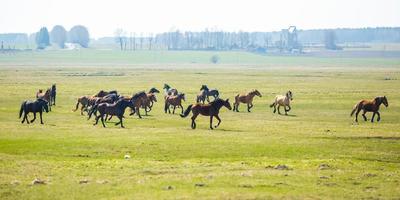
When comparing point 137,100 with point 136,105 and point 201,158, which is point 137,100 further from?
point 201,158

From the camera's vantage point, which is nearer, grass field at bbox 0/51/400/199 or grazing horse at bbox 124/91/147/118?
grass field at bbox 0/51/400/199

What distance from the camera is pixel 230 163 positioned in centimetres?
2272

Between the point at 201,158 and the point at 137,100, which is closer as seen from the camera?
the point at 201,158

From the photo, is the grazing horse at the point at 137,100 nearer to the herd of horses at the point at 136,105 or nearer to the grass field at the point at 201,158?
the herd of horses at the point at 136,105

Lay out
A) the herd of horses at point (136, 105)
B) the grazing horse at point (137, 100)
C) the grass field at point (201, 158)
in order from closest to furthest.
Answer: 1. the grass field at point (201, 158)
2. the herd of horses at point (136, 105)
3. the grazing horse at point (137, 100)

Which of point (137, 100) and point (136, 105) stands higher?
point (137, 100)

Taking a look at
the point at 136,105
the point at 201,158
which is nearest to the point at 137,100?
the point at 136,105

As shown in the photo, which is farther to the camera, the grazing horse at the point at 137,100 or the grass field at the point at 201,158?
the grazing horse at the point at 137,100

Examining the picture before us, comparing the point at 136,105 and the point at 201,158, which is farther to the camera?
the point at 136,105

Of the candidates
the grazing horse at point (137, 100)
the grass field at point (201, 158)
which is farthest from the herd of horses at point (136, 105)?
the grass field at point (201, 158)

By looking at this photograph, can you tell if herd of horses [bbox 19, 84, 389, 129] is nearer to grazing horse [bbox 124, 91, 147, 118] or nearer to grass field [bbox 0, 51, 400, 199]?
grazing horse [bbox 124, 91, 147, 118]

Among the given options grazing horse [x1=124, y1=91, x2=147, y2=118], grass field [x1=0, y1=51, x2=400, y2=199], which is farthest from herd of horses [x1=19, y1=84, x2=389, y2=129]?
grass field [x1=0, y1=51, x2=400, y2=199]

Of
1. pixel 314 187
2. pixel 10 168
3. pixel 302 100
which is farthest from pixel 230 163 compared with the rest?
pixel 302 100

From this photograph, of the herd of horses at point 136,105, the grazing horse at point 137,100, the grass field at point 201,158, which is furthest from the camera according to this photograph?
the grazing horse at point 137,100
